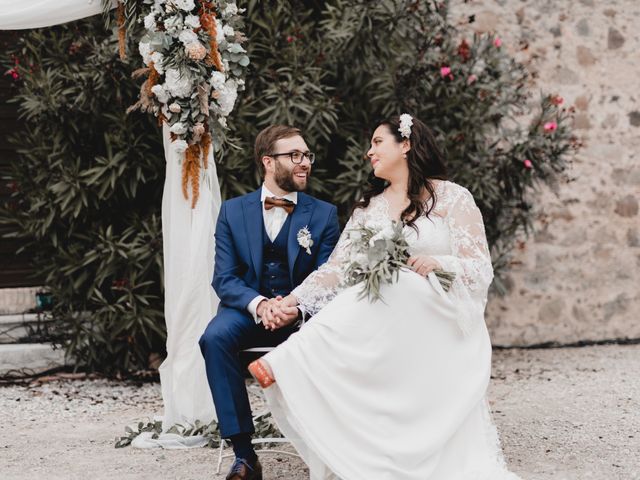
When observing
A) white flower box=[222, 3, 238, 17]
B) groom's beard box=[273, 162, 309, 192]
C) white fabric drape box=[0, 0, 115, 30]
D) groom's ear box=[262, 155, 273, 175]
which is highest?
white fabric drape box=[0, 0, 115, 30]

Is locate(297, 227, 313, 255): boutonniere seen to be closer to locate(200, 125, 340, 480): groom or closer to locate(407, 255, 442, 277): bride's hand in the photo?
locate(200, 125, 340, 480): groom

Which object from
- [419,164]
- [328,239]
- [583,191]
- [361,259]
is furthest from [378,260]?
[583,191]

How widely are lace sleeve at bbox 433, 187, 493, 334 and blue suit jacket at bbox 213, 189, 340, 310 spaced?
70cm

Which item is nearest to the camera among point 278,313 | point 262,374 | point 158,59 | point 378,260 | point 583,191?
point 262,374

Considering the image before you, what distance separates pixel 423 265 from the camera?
374 centimetres

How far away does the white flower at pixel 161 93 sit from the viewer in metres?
4.58

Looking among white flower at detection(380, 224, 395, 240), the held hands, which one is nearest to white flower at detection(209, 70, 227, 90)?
the held hands

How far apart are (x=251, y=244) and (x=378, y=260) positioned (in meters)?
0.90

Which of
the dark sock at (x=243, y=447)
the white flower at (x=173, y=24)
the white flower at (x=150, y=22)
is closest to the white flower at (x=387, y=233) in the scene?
the dark sock at (x=243, y=447)

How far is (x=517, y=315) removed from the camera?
24.8 ft

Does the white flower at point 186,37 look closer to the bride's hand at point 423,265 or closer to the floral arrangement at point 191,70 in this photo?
the floral arrangement at point 191,70

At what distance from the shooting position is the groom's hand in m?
4.04

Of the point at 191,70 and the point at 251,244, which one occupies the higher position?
the point at 191,70

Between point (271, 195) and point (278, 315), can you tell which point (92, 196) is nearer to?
point (271, 195)
